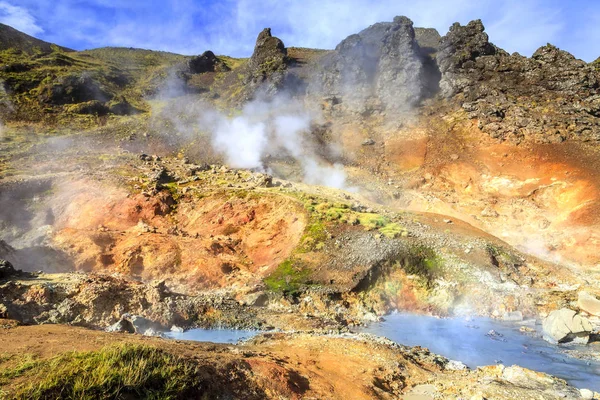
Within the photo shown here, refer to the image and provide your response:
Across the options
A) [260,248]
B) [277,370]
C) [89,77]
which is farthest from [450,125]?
[89,77]

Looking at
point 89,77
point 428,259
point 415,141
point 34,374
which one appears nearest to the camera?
point 34,374

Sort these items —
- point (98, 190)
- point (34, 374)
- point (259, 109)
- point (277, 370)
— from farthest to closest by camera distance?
1. point (259, 109)
2. point (98, 190)
3. point (277, 370)
4. point (34, 374)

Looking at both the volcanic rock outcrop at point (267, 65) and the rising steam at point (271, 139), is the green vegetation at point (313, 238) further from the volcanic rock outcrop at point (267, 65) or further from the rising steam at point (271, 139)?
the volcanic rock outcrop at point (267, 65)

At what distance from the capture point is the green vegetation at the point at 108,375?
5.56m

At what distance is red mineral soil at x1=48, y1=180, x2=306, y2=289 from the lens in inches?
811

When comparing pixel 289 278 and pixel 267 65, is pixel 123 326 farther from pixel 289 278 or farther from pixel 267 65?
pixel 267 65

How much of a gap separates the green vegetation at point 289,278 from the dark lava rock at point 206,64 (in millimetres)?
62357

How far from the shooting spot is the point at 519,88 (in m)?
43.4

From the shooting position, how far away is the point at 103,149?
3788cm

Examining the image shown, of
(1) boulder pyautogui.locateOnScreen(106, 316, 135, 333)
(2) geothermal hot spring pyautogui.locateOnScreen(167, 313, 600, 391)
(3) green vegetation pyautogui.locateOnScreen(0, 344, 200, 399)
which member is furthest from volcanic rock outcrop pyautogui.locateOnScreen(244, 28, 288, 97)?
(3) green vegetation pyautogui.locateOnScreen(0, 344, 200, 399)

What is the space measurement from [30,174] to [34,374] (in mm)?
27608

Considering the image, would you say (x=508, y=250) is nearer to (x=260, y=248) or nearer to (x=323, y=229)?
(x=323, y=229)

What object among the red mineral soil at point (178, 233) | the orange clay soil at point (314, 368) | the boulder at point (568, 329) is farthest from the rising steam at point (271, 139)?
the orange clay soil at point (314, 368)

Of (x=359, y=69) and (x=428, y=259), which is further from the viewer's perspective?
(x=359, y=69)
